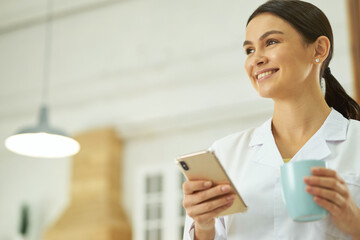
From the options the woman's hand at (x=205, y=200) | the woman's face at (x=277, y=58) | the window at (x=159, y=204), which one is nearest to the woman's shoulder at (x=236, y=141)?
the woman's face at (x=277, y=58)

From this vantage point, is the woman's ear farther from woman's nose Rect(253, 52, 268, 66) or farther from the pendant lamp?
the pendant lamp

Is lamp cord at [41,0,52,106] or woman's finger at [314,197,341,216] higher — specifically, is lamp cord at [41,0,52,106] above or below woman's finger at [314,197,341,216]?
above

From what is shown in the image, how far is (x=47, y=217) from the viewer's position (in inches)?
261

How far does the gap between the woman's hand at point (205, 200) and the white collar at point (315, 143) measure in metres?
0.21

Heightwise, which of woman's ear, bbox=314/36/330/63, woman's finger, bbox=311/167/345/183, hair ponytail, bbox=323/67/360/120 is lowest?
woman's finger, bbox=311/167/345/183

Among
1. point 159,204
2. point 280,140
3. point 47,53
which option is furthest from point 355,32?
point 47,53

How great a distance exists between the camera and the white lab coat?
1.32 metres

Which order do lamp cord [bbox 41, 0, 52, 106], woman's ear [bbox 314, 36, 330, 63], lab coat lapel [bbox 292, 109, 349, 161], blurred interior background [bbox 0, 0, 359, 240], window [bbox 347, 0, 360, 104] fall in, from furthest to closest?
lamp cord [bbox 41, 0, 52, 106], blurred interior background [bbox 0, 0, 359, 240], window [bbox 347, 0, 360, 104], woman's ear [bbox 314, 36, 330, 63], lab coat lapel [bbox 292, 109, 349, 161]

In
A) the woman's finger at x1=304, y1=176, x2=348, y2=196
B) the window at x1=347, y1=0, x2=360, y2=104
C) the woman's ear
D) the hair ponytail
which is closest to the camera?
the woman's finger at x1=304, y1=176, x2=348, y2=196

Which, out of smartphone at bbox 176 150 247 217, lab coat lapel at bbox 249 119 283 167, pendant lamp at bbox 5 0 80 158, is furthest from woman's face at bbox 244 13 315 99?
pendant lamp at bbox 5 0 80 158

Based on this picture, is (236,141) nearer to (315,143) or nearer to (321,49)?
(315,143)

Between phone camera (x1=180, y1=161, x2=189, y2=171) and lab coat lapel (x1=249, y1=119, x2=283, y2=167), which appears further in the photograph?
lab coat lapel (x1=249, y1=119, x2=283, y2=167)

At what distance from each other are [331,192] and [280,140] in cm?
40

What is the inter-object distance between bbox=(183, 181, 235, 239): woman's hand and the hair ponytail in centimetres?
55
